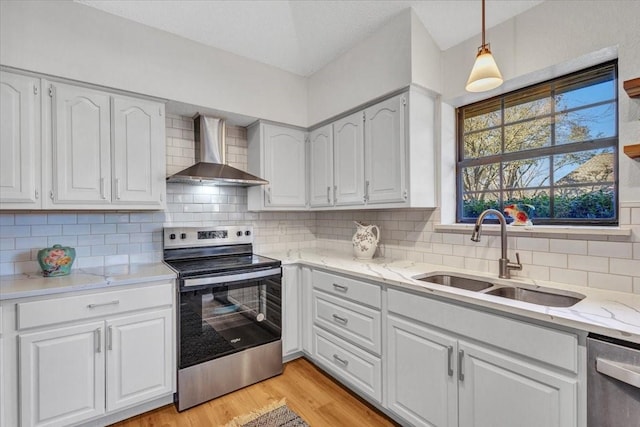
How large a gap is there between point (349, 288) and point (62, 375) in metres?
1.74

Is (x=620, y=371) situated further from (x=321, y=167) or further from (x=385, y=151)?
(x=321, y=167)

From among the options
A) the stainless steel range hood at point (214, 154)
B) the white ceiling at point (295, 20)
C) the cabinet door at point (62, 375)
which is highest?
the white ceiling at point (295, 20)

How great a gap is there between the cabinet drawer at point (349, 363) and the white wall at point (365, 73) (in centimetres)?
185

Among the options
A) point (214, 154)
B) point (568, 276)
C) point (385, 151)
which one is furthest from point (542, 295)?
point (214, 154)

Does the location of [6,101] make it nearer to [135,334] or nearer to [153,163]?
[153,163]

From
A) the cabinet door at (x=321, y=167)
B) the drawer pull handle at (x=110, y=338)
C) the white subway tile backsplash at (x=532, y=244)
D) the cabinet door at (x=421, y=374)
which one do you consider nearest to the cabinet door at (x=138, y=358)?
the drawer pull handle at (x=110, y=338)

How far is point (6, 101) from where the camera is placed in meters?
1.78

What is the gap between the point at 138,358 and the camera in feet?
6.29

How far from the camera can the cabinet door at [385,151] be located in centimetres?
216

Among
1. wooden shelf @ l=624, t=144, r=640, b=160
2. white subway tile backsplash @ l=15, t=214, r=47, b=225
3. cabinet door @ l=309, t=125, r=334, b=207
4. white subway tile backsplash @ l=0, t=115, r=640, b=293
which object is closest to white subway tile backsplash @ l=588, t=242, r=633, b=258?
white subway tile backsplash @ l=0, t=115, r=640, b=293

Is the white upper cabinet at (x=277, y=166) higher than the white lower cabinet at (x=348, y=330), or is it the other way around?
the white upper cabinet at (x=277, y=166)

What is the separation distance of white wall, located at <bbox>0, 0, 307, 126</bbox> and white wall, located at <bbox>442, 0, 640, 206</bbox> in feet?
5.30

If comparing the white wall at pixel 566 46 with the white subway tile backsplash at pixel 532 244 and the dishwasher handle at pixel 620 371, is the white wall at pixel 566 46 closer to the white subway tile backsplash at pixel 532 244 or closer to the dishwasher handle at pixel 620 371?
the white subway tile backsplash at pixel 532 244

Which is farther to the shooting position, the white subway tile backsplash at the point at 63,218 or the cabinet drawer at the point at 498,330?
the white subway tile backsplash at the point at 63,218
